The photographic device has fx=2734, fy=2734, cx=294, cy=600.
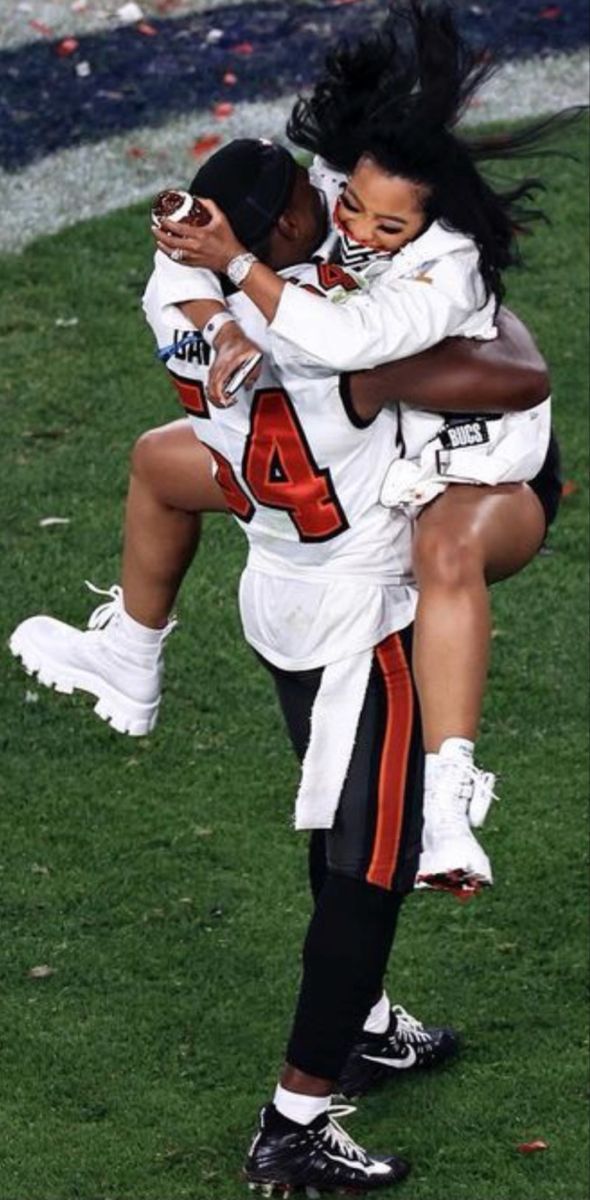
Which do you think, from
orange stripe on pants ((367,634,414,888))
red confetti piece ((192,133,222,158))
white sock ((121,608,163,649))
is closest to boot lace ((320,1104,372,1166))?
orange stripe on pants ((367,634,414,888))

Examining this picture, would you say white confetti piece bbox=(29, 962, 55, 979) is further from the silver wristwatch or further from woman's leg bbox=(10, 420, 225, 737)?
the silver wristwatch

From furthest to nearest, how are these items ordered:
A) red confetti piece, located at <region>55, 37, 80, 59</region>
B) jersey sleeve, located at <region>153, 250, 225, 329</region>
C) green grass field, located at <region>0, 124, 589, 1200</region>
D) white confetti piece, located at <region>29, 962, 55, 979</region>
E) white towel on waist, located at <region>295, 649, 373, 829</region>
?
1. red confetti piece, located at <region>55, 37, 80, 59</region>
2. white confetti piece, located at <region>29, 962, 55, 979</region>
3. green grass field, located at <region>0, 124, 589, 1200</region>
4. white towel on waist, located at <region>295, 649, 373, 829</region>
5. jersey sleeve, located at <region>153, 250, 225, 329</region>

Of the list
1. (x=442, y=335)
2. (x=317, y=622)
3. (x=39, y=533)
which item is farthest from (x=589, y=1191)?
(x=39, y=533)

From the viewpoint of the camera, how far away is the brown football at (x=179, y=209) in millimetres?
4230

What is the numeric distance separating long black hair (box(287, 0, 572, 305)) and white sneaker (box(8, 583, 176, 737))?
117 centimetres

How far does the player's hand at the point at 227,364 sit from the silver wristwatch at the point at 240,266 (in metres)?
Answer: 0.09

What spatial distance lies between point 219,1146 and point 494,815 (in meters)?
1.49

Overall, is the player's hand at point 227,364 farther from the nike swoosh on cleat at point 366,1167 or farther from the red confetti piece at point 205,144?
the red confetti piece at point 205,144

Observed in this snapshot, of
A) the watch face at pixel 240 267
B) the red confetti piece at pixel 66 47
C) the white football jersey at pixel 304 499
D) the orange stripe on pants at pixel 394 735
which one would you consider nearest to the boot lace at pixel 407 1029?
the orange stripe on pants at pixel 394 735

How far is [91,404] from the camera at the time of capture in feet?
27.5

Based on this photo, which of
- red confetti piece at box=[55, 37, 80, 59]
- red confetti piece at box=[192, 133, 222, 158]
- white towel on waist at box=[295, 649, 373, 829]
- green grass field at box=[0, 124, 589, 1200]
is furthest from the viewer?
red confetti piece at box=[55, 37, 80, 59]

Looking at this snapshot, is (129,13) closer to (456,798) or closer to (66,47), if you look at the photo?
(66,47)

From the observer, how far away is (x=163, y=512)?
5.12 metres

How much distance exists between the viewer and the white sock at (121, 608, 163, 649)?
5.30 metres
